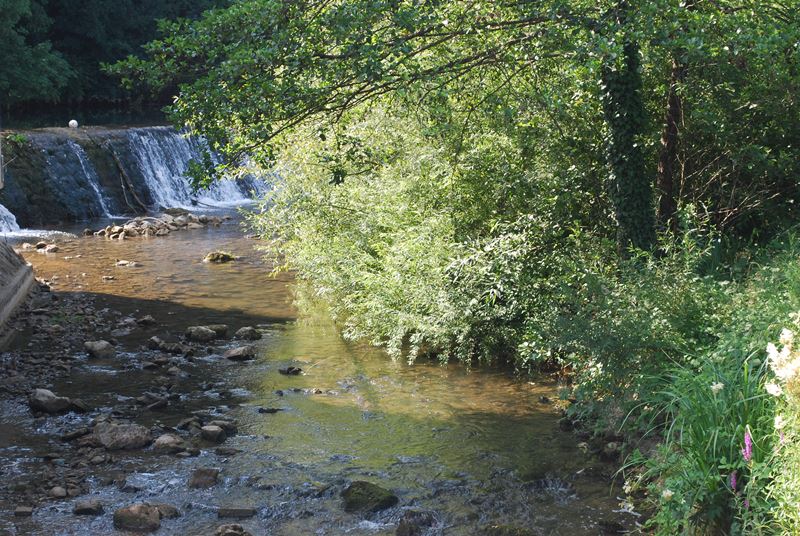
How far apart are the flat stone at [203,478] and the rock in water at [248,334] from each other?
4.74 metres

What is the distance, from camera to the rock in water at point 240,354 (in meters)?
10.8

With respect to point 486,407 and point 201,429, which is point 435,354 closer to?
point 486,407

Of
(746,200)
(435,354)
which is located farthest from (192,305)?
(746,200)

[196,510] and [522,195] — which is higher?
[522,195]

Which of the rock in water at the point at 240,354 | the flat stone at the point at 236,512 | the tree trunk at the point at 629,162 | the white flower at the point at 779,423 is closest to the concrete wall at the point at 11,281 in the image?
the rock in water at the point at 240,354

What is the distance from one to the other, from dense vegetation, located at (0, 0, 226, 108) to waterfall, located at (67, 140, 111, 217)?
1104 centimetres

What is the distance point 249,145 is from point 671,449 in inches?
185

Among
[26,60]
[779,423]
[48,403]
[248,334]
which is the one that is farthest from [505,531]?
[26,60]

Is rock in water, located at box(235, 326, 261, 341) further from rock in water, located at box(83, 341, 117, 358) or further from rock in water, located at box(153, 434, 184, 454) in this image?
rock in water, located at box(153, 434, 184, 454)

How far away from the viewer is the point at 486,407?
8.83 metres

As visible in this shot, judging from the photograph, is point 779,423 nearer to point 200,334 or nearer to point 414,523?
point 414,523

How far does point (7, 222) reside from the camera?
21.3 m

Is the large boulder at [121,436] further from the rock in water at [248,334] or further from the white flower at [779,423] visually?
the white flower at [779,423]

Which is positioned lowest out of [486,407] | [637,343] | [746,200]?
[486,407]
